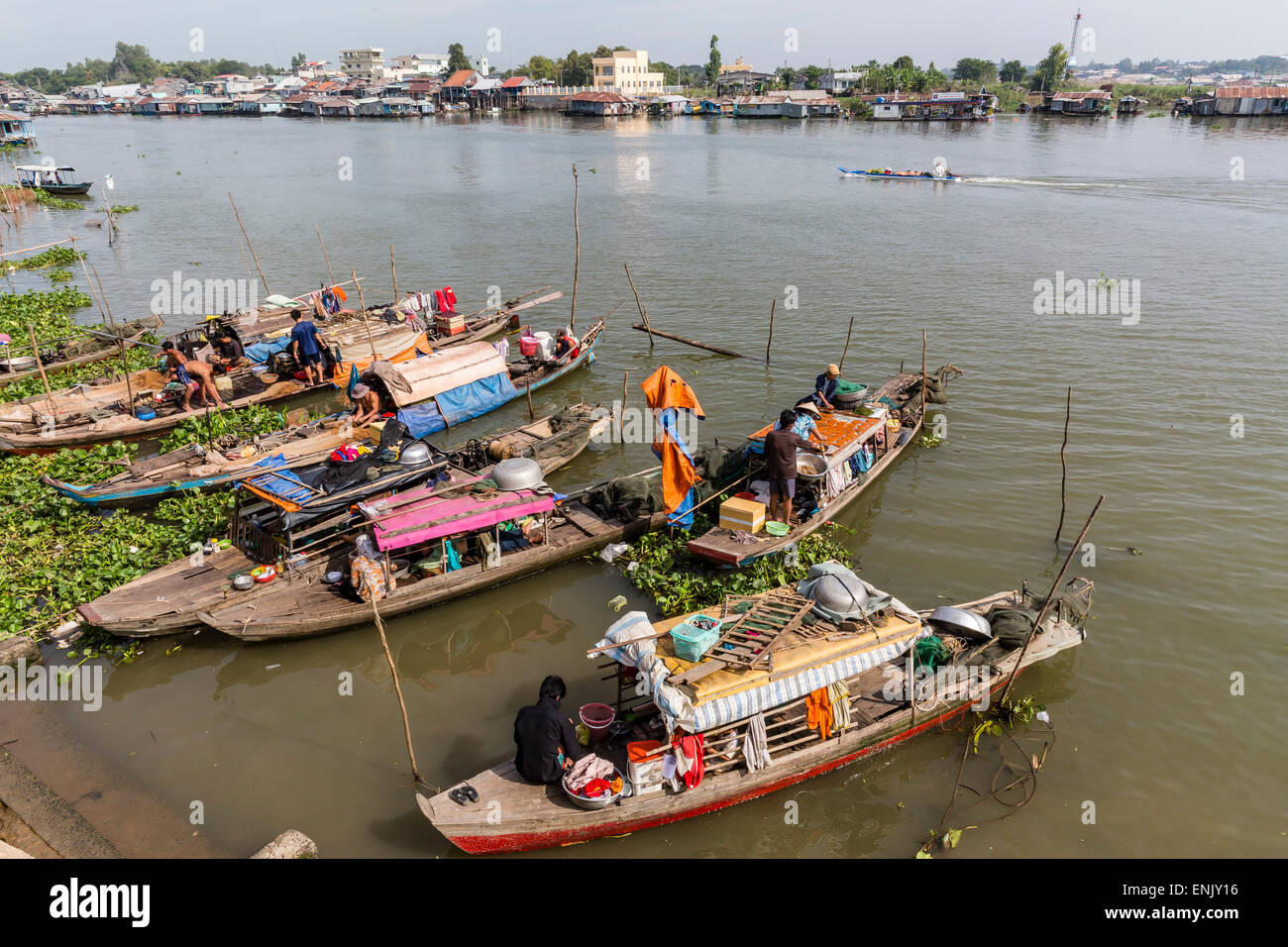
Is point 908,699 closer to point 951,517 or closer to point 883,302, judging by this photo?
point 951,517

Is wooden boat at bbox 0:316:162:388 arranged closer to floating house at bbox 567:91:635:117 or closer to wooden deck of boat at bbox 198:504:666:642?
wooden deck of boat at bbox 198:504:666:642

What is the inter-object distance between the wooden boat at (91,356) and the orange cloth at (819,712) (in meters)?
18.2

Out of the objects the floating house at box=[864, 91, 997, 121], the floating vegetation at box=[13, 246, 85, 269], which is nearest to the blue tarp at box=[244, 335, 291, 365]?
the floating vegetation at box=[13, 246, 85, 269]

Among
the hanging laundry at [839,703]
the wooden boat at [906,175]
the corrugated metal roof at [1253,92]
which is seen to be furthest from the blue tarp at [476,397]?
the corrugated metal roof at [1253,92]

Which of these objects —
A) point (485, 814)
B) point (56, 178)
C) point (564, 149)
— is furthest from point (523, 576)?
point (564, 149)

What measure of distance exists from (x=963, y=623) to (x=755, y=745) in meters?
3.45

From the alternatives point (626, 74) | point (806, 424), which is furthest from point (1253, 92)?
point (806, 424)

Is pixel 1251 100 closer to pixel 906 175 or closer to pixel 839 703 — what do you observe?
pixel 906 175

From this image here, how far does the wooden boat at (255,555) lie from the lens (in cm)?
971

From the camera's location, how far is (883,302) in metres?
25.7

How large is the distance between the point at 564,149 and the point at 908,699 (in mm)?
76194

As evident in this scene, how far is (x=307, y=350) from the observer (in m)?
17.6

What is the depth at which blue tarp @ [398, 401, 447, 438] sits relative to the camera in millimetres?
14641

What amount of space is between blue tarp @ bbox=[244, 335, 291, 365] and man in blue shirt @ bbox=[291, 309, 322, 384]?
2.79ft
